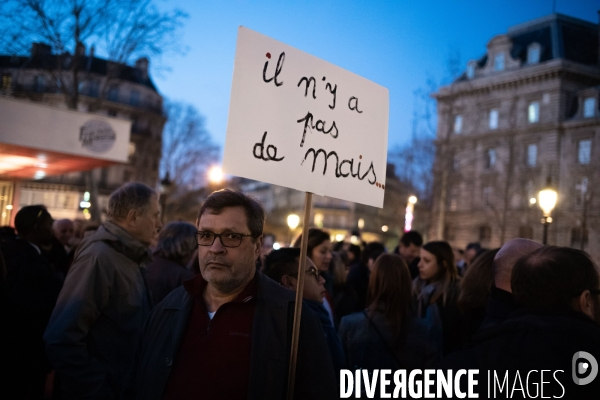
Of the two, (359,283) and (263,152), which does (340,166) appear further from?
(359,283)

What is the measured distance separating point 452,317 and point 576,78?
150 ft

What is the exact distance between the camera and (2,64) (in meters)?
21.3

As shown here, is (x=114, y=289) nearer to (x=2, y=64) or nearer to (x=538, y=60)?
(x=2, y=64)

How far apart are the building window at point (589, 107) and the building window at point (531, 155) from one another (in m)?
4.48

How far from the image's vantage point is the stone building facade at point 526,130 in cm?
4128

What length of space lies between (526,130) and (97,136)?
41.3 meters

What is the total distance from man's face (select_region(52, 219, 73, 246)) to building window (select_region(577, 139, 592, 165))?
4191cm

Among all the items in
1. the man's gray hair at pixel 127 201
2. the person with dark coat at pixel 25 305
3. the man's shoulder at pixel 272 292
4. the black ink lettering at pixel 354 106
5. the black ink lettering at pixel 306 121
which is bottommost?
the person with dark coat at pixel 25 305

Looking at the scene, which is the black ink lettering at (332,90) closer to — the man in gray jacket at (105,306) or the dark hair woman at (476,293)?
the man in gray jacket at (105,306)

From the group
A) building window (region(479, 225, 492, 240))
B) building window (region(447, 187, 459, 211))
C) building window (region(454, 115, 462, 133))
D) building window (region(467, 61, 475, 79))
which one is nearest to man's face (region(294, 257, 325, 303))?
building window (region(479, 225, 492, 240))

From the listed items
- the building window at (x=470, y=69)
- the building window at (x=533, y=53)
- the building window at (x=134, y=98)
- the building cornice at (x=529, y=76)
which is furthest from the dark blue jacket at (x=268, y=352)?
the building window at (x=134, y=98)

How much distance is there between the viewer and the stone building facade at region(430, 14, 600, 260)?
41.3 meters

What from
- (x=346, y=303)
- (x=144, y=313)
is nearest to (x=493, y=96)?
(x=346, y=303)

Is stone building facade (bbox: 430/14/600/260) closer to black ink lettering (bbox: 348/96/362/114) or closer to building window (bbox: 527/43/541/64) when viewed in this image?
building window (bbox: 527/43/541/64)
